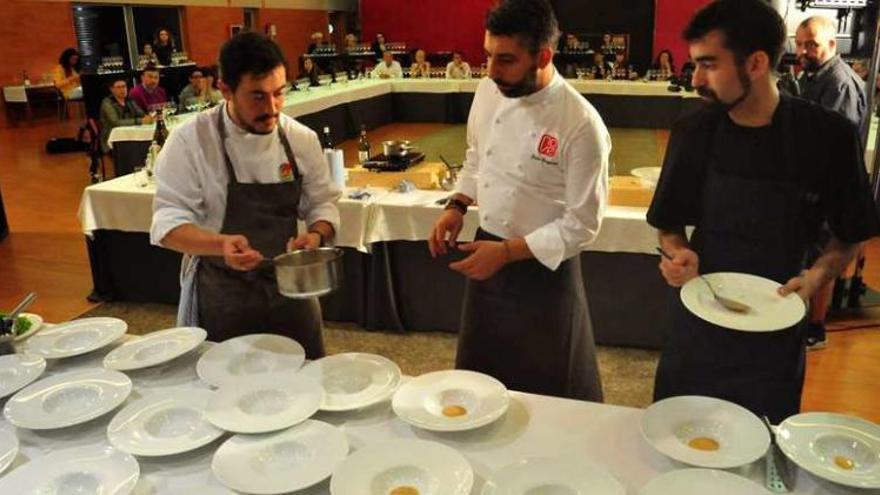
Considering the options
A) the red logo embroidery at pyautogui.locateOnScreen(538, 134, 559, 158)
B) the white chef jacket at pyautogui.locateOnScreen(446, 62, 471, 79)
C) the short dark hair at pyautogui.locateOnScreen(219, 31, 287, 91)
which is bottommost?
the white chef jacket at pyautogui.locateOnScreen(446, 62, 471, 79)

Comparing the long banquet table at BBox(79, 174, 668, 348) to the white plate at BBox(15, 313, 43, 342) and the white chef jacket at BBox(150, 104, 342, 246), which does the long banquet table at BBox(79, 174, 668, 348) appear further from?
the white plate at BBox(15, 313, 43, 342)

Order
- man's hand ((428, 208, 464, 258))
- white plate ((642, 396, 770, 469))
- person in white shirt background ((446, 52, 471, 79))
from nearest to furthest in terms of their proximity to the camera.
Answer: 1. white plate ((642, 396, 770, 469))
2. man's hand ((428, 208, 464, 258))
3. person in white shirt background ((446, 52, 471, 79))

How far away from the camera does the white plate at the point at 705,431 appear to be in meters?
1.21

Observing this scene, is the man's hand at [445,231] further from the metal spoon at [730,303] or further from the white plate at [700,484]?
the white plate at [700,484]

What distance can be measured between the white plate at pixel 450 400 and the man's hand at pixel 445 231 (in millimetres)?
547

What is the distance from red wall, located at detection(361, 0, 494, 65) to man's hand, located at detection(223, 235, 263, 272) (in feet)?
38.2

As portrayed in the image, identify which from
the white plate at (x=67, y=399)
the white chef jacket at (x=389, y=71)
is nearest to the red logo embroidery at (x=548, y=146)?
the white plate at (x=67, y=399)

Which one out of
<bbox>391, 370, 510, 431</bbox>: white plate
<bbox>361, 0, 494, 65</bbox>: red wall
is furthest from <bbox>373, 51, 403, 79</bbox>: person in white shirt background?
<bbox>391, 370, 510, 431</bbox>: white plate

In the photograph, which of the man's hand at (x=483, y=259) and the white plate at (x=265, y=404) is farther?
the man's hand at (x=483, y=259)

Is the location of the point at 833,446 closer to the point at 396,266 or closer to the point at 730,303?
the point at 730,303

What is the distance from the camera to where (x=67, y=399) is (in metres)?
1.48

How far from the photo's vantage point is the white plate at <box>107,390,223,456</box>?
1.29m

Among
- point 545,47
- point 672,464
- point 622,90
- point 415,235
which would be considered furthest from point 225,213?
point 622,90

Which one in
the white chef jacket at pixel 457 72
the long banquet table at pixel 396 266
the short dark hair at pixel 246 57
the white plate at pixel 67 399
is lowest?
the long banquet table at pixel 396 266
